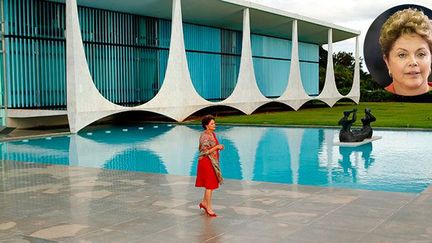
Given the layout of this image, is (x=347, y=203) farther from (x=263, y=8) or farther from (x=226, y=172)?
(x=263, y=8)

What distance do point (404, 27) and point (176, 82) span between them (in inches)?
873

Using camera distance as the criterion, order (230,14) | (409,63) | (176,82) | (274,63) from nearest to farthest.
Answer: (176,82) < (230,14) < (274,63) < (409,63)

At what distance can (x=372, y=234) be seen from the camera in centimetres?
531

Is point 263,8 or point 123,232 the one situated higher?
point 263,8

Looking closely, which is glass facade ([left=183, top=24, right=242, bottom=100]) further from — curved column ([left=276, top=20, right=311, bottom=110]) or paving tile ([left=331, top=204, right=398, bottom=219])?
paving tile ([left=331, top=204, right=398, bottom=219])

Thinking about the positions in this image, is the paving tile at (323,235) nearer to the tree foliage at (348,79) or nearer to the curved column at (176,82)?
the curved column at (176,82)

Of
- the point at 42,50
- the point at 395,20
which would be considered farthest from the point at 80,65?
the point at 395,20

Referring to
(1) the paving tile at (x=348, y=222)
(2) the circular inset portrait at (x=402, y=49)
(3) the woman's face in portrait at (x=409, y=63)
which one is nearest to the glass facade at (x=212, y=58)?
(3) the woman's face in portrait at (x=409, y=63)

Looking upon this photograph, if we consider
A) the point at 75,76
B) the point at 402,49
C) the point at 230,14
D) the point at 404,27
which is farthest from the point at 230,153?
the point at 404,27

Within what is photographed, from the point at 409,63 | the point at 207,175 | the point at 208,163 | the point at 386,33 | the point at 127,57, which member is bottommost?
the point at 207,175

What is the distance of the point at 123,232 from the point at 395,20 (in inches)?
1490

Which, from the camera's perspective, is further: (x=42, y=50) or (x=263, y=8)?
(x=263, y=8)

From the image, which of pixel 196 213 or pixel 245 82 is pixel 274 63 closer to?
pixel 245 82

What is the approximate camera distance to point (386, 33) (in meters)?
40.0
